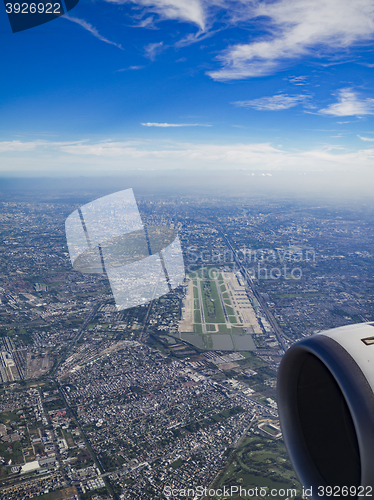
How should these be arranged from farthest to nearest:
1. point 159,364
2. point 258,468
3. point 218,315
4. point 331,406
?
1. point 218,315
2. point 159,364
3. point 258,468
4. point 331,406

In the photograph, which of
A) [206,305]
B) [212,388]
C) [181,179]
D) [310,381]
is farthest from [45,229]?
[181,179]

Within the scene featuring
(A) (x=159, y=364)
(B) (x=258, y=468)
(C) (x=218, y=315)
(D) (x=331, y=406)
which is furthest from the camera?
(C) (x=218, y=315)

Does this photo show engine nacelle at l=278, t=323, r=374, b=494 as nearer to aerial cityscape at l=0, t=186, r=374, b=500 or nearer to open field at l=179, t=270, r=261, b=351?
aerial cityscape at l=0, t=186, r=374, b=500

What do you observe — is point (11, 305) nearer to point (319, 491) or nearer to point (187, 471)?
point (187, 471)

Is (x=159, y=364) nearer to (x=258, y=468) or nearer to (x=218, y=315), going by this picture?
(x=218, y=315)

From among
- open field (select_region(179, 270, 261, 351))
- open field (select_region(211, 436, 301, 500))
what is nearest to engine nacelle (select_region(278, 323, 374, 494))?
open field (select_region(211, 436, 301, 500))

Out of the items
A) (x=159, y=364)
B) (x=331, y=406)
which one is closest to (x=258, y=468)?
(x=159, y=364)
